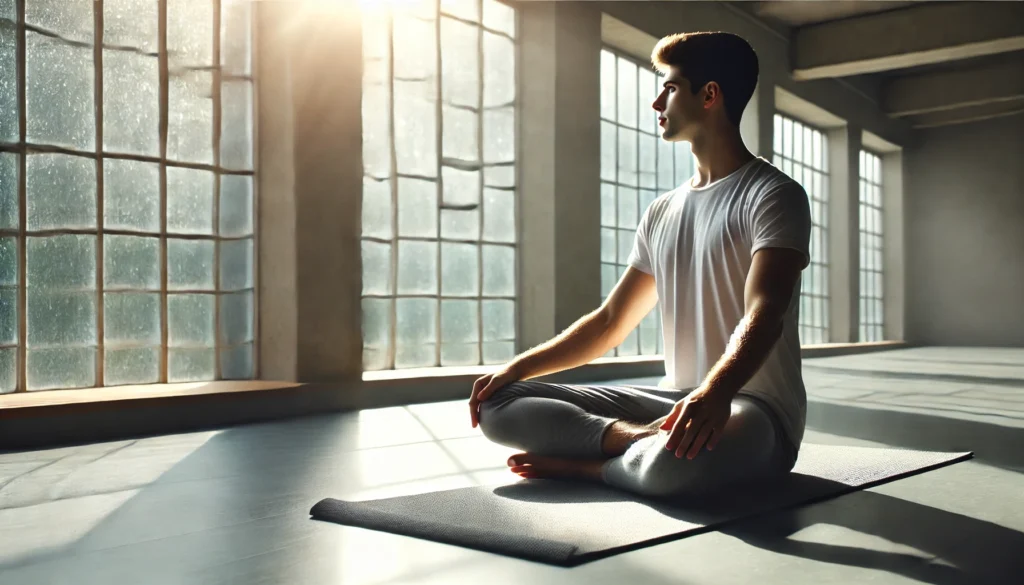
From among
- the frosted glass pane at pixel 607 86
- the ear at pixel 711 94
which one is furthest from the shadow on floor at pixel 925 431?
the frosted glass pane at pixel 607 86

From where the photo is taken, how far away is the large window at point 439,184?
645cm

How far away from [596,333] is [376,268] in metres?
3.76

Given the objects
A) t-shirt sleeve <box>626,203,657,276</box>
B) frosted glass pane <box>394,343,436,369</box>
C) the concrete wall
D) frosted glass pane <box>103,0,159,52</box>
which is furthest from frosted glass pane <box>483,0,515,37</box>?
the concrete wall

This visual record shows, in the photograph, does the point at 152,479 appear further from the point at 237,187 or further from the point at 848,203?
the point at 848,203

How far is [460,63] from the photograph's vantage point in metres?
7.12

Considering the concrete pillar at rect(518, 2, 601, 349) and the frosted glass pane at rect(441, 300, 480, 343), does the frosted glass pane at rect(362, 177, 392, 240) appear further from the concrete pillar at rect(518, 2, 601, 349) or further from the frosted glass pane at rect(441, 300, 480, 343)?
the concrete pillar at rect(518, 2, 601, 349)

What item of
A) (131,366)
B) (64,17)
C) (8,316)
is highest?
(64,17)

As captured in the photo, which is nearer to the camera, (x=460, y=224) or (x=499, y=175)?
(x=460, y=224)

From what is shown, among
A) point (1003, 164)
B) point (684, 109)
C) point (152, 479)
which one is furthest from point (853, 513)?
point (1003, 164)

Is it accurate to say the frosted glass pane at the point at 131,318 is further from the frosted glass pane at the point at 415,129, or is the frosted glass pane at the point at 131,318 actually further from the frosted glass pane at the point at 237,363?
the frosted glass pane at the point at 415,129

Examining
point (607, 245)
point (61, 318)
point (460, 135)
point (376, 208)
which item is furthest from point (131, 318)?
point (607, 245)

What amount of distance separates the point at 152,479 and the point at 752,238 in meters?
2.03

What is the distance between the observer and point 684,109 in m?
2.68

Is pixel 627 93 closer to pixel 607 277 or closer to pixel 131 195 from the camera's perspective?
pixel 607 277
